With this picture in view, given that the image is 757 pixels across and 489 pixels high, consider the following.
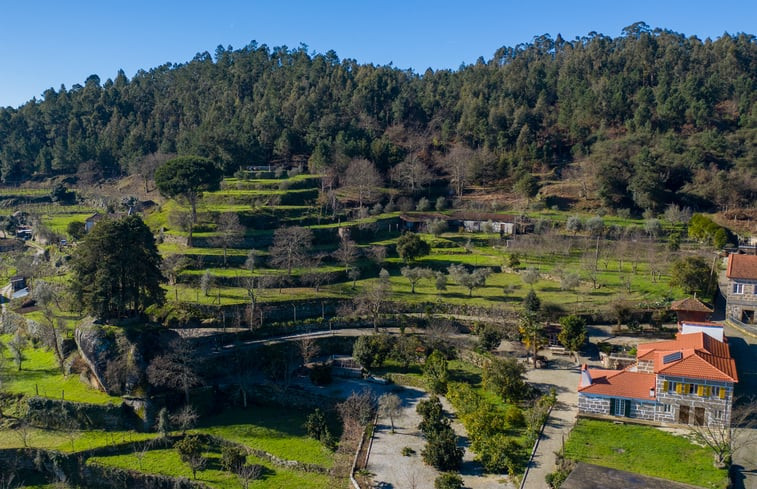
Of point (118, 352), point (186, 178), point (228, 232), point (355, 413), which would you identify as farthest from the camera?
point (186, 178)

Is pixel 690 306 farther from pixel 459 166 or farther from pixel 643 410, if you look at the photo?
pixel 459 166

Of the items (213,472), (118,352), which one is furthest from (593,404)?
(118,352)

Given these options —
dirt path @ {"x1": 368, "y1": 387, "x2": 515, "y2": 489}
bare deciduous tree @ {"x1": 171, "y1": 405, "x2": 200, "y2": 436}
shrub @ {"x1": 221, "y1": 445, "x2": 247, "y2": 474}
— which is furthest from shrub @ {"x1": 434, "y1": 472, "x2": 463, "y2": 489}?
bare deciduous tree @ {"x1": 171, "y1": 405, "x2": 200, "y2": 436}

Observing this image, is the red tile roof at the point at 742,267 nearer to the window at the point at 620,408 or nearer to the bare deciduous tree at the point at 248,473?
the window at the point at 620,408

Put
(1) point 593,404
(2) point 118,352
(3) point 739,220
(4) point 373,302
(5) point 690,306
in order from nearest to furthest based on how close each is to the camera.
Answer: (1) point 593,404 → (2) point 118,352 → (5) point 690,306 → (4) point 373,302 → (3) point 739,220

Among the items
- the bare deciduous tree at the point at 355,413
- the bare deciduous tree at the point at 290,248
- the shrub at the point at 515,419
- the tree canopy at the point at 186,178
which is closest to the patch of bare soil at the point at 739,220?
the shrub at the point at 515,419

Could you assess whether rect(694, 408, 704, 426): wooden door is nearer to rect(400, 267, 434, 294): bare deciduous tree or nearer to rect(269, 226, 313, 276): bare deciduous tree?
rect(400, 267, 434, 294): bare deciduous tree
